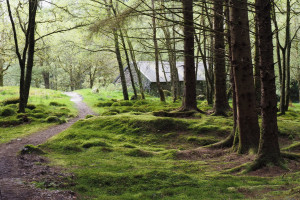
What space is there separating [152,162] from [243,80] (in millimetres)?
3317

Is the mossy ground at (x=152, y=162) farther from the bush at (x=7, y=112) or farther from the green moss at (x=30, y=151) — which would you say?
the bush at (x=7, y=112)

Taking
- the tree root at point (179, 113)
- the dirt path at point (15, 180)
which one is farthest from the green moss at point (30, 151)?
the tree root at point (179, 113)

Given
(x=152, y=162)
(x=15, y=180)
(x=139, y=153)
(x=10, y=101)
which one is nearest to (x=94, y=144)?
(x=139, y=153)

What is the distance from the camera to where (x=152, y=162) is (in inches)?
324

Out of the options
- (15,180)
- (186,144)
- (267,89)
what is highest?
(267,89)

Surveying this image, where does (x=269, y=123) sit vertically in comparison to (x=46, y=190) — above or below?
above

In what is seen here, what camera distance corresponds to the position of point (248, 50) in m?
7.61

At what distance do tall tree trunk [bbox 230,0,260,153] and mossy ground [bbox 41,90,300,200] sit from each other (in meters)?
0.84

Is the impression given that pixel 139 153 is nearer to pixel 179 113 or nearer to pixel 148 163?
pixel 148 163

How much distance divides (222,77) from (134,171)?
713 centimetres

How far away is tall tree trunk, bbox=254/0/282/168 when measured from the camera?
6.14m

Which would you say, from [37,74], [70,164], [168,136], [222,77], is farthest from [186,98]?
[37,74]

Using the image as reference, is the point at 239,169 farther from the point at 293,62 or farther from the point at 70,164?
the point at 293,62

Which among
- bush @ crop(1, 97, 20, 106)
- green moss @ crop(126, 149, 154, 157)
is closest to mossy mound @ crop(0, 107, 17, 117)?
bush @ crop(1, 97, 20, 106)
